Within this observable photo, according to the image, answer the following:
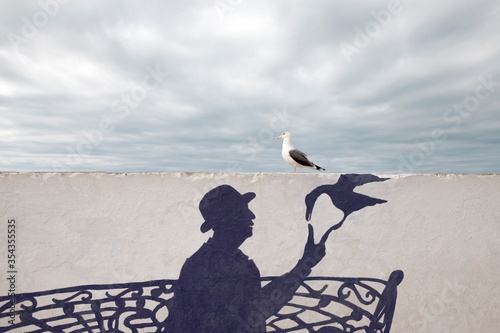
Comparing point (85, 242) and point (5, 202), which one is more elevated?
point (5, 202)

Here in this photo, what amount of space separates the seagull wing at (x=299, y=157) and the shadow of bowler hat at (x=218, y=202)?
46.5 inches

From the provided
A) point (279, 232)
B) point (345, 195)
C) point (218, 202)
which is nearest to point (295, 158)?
point (345, 195)

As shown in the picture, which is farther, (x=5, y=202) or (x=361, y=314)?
(x=361, y=314)

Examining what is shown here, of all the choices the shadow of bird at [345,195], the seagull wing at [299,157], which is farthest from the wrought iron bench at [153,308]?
the seagull wing at [299,157]

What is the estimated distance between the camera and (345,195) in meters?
2.80

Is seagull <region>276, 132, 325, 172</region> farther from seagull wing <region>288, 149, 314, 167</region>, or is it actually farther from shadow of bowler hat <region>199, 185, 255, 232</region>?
shadow of bowler hat <region>199, 185, 255, 232</region>

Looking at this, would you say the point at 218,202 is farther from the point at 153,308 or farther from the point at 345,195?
the point at 345,195

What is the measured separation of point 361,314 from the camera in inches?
108

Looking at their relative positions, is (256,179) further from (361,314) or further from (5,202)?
(5,202)

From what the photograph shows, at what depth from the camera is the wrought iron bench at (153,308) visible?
2473 mm

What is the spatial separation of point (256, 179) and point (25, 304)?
2.14 metres

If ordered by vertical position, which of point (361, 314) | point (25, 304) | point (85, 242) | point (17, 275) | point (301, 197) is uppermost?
point (301, 197)

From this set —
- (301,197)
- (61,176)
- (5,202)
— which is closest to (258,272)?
(301,197)

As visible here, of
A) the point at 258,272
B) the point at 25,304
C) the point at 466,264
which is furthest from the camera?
the point at 466,264
